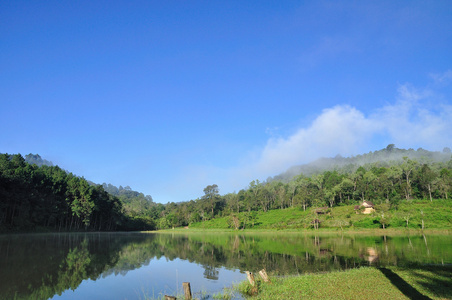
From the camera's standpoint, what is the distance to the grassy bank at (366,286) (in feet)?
37.6

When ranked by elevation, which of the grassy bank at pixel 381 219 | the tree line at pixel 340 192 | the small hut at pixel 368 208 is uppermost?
the tree line at pixel 340 192

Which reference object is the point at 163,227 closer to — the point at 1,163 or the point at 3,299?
the point at 1,163

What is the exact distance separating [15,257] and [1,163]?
42.6 metres

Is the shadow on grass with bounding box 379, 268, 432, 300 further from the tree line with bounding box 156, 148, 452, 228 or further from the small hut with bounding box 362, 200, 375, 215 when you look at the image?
the tree line with bounding box 156, 148, 452, 228

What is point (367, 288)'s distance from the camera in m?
12.6

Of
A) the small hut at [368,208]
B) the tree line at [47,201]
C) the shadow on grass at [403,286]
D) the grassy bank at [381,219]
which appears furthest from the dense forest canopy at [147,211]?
the shadow on grass at [403,286]

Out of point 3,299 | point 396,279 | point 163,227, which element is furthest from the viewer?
point 163,227

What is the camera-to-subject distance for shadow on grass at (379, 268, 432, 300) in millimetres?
11178

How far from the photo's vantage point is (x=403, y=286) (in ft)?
41.6

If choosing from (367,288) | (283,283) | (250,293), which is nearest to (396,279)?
(367,288)

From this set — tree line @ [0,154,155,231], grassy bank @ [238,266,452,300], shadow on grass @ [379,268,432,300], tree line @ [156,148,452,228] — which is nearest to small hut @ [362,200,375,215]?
tree line @ [156,148,452,228]

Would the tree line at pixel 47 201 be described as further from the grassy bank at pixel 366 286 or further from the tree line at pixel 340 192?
the grassy bank at pixel 366 286

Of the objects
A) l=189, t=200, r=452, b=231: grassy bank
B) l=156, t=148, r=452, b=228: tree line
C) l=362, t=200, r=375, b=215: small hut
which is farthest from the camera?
l=156, t=148, r=452, b=228: tree line

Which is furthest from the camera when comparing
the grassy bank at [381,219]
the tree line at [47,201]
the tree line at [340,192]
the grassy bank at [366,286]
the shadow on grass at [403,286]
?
the tree line at [340,192]
